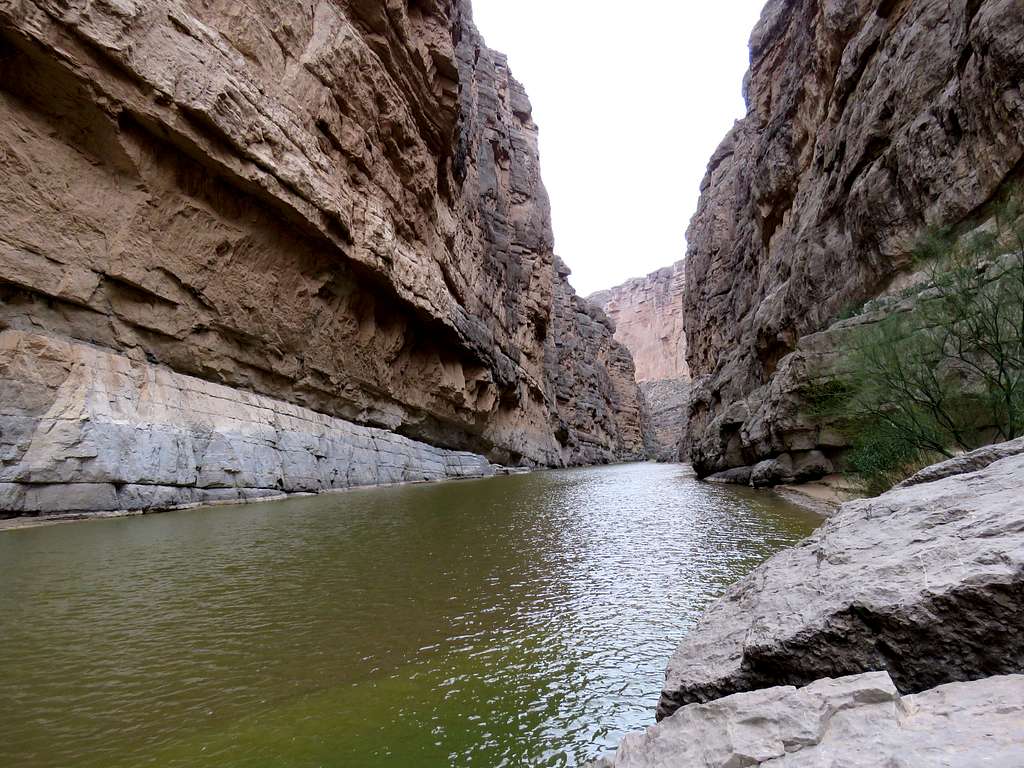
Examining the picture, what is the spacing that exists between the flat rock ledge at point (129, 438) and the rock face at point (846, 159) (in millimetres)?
16333

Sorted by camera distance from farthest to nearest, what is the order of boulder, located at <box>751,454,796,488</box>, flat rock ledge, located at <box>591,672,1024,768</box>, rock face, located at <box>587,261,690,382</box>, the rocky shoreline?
rock face, located at <box>587,261,690,382</box>, boulder, located at <box>751,454,796,488</box>, the rocky shoreline, flat rock ledge, located at <box>591,672,1024,768</box>

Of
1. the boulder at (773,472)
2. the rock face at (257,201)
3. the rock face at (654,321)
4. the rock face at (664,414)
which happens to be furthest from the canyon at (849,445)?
the rock face at (654,321)

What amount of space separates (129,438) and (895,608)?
1426 cm

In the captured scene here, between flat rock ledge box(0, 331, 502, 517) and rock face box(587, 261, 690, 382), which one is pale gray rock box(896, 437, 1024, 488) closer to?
flat rock ledge box(0, 331, 502, 517)

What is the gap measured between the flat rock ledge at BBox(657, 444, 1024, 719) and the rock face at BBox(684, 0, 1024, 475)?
41.9ft

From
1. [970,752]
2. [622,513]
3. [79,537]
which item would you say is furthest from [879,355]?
[79,537]

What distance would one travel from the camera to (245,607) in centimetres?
500

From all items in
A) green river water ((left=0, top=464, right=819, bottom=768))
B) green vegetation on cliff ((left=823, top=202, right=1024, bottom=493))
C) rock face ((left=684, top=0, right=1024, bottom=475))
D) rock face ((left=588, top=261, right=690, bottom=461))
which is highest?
rock face ((left=588, top=261, right=690, bottom=461))

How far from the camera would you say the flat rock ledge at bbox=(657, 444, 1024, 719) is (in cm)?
180

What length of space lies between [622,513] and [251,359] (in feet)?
45.2

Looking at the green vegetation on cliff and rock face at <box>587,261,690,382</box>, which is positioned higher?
rock face at <box>587,261,690,382</box>

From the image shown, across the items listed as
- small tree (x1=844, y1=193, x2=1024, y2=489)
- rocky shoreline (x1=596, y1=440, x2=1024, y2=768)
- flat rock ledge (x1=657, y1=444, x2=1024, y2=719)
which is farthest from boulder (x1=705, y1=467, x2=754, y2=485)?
rocky shoreline (x1=596, y1=440, x2=1024, y2=768)

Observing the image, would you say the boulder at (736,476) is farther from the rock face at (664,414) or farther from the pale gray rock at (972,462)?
the rock face at (664,414)

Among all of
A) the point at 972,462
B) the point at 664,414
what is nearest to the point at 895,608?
the point at 972,462
